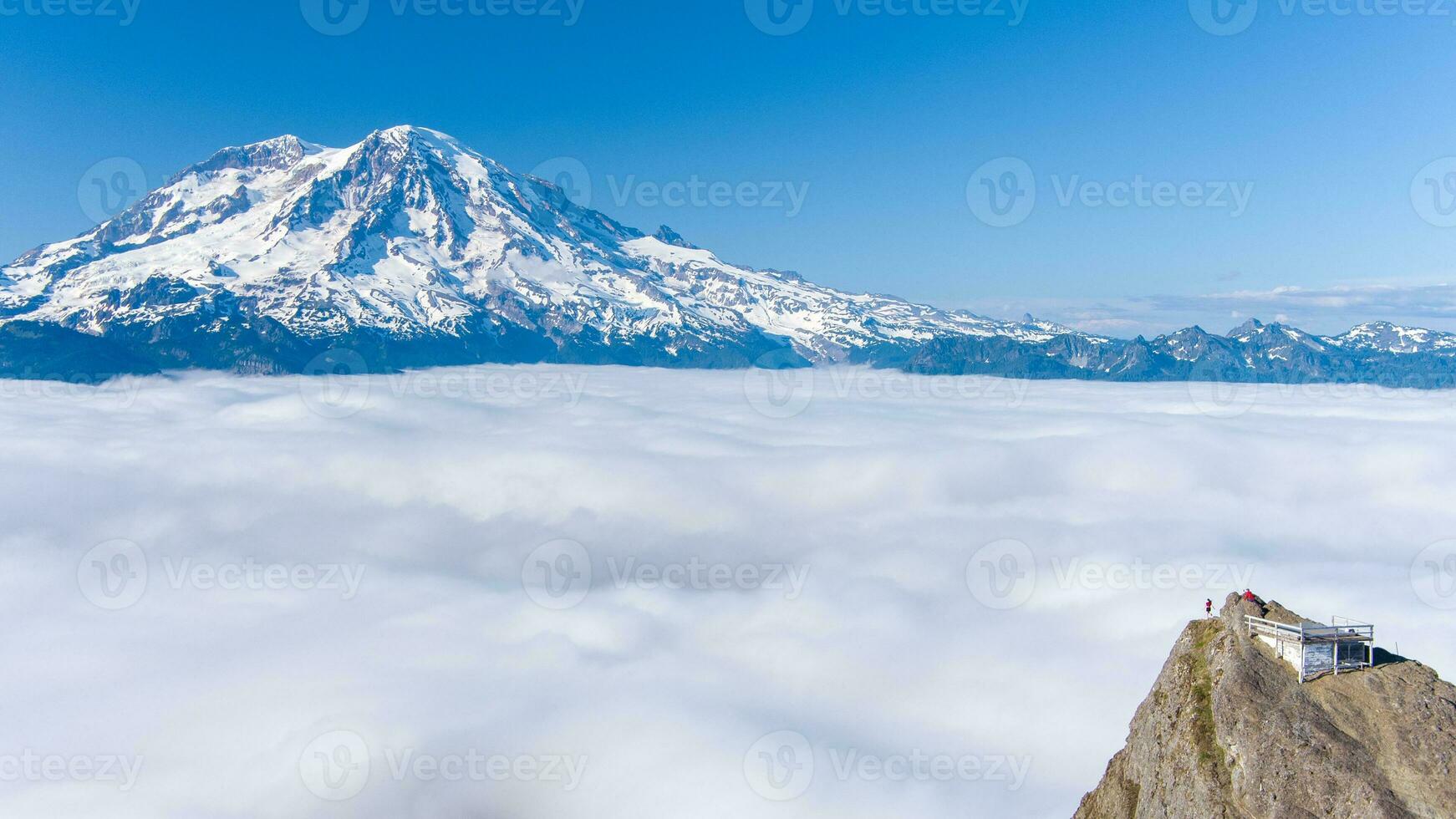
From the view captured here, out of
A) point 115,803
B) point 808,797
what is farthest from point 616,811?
point 115,803

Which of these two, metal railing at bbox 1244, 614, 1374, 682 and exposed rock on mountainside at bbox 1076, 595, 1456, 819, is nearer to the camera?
exposed rock on mountainside at bbox 1076, 595, 1456, 819

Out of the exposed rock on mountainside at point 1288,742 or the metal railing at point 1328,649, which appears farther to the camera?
the metal railing at point 1328,649

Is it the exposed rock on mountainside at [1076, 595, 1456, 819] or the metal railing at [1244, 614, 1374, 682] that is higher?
the metal railing at [1244, 614, 1374, 682]

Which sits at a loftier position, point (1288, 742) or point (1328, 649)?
point (1328, 649)

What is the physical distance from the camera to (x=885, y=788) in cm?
19200

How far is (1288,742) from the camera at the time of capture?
50562 mm

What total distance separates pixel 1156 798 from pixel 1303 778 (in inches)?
441

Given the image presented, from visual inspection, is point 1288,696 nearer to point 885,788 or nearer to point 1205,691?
point 1205,691

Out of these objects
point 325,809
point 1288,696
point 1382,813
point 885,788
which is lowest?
point 325,809

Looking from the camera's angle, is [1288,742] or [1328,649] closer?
[1288,742]

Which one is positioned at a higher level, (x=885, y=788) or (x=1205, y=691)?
(x=1205, y=691)

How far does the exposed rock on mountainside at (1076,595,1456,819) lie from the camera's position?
157 feet

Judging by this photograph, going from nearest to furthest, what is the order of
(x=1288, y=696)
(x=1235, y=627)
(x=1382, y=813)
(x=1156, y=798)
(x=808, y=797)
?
(x=1382, y=813), (x=1288, y=696), (x=1156, y=798), (x=1235, y=627), (x=808, y=797)

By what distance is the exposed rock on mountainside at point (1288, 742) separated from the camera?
47.8m
